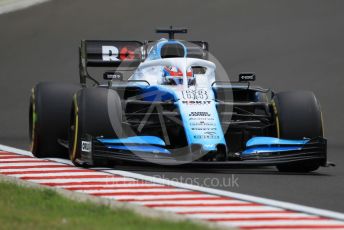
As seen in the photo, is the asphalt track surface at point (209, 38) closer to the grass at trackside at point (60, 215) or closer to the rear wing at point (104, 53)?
the rear wing at point (104, 53)

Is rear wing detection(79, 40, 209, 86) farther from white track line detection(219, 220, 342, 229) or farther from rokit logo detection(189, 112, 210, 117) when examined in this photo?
white track line detection(219, 220, 342, 229)

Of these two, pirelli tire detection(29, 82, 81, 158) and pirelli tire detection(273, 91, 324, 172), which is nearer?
pirelli tire detection(273, 91, 324, 172)

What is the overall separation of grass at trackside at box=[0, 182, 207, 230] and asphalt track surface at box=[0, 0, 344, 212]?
21.0 ft

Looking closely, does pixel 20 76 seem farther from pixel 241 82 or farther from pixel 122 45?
pixel 241 82

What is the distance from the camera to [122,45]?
17672 millimetres

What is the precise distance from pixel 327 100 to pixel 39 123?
25.5 ft

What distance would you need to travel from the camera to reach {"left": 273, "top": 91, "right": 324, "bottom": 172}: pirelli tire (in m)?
13.6

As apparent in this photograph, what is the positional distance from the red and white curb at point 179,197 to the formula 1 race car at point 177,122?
16.0 inches

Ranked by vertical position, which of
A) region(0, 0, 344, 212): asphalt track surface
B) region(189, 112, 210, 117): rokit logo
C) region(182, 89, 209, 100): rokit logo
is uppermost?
region(182, 89, 209, 100): rokit logo

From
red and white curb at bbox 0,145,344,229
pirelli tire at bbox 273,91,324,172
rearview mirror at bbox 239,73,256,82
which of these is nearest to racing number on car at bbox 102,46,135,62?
rearview mirror at bbox 239,73,256,82

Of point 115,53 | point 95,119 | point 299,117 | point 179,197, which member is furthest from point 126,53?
point 179,197

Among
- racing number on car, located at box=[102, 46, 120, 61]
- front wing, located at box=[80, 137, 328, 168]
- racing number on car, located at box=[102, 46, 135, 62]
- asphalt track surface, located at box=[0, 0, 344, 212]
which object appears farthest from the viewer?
asphalt track surface, located at box=[0, 0, 344, 212]

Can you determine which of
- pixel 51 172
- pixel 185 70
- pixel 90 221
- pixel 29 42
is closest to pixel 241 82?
pixel 185 70

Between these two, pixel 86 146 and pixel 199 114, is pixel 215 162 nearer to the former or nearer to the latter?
pixel 199 114
